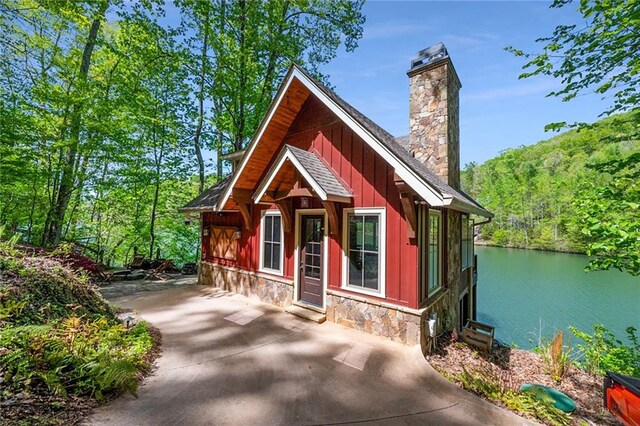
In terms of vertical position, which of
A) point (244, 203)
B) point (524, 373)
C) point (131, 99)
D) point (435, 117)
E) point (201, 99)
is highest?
point (201, 99)

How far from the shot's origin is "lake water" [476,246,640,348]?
10805 mm

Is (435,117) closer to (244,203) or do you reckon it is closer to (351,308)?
(351,308)

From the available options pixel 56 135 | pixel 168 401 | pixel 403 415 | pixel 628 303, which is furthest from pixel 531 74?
pixel 628 303

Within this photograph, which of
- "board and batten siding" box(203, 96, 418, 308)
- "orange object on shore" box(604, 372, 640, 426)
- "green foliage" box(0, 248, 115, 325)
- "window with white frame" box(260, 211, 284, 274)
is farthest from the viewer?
"window with white frame" box(260, 211, 284, 274)

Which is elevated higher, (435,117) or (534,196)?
(534,196)

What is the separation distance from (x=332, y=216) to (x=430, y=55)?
5.21 meters

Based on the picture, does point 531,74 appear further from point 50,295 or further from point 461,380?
point 50,295

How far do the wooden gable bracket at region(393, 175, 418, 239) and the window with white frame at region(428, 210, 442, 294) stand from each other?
2.33ft

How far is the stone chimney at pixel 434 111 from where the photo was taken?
267 inches

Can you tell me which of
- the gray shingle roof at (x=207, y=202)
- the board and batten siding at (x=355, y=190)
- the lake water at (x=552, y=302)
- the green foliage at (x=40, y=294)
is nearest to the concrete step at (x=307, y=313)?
the board and batten siding at (x=355, y=190)

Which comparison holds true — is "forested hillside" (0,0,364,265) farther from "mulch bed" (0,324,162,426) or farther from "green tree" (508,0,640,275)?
"green tree" (508,0,640,275)

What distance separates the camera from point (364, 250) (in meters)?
5.25

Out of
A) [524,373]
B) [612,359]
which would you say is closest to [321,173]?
[524,373]

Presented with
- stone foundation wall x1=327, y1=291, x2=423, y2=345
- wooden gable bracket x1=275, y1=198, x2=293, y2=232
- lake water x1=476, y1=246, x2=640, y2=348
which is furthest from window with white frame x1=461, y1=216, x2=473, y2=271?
wooden gable bracket x1=275, y1=198, x2=293, y2=232
